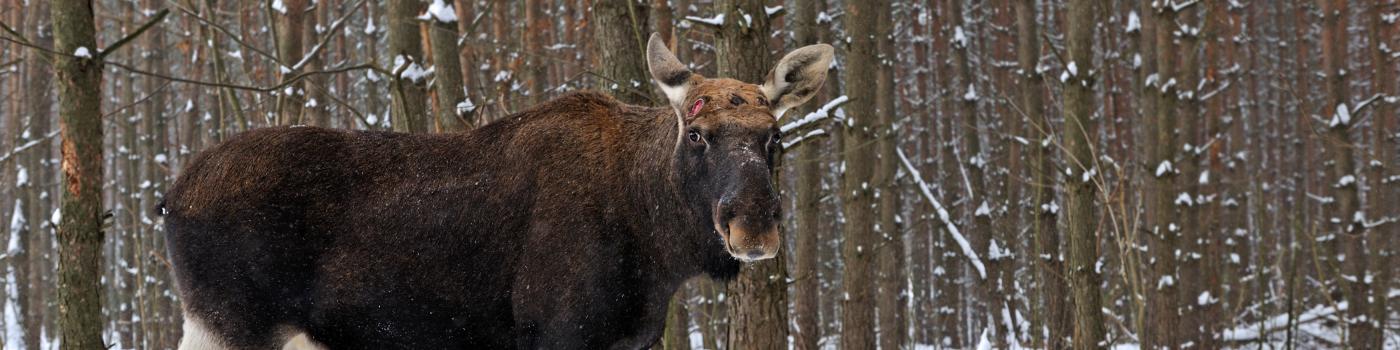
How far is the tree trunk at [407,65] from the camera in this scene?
779 cm

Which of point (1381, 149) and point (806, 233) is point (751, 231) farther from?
point (1381, 149)

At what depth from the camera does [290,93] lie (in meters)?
9.86

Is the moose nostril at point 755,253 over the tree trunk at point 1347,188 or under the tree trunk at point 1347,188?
under

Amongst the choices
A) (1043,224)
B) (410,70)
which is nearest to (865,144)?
(410,70)

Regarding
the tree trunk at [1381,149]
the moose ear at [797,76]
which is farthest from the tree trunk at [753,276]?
the tree trunk at [1381,149]

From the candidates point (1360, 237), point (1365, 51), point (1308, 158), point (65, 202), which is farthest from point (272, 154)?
point (1308, 158)

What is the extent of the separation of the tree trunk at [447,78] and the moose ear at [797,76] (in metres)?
3.60

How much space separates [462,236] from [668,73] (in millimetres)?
1024

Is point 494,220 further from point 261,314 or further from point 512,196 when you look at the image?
point 261,314

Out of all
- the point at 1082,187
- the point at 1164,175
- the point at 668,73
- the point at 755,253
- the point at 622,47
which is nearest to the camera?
the point at 755,253

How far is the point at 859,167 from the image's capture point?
10.9 metres

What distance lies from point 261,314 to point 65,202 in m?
0.93

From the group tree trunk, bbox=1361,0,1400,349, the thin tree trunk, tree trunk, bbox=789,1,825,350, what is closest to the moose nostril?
the thin tree trunk

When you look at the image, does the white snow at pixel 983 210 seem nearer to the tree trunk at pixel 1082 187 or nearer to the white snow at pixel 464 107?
the tree trunk at pixel 1082 187
